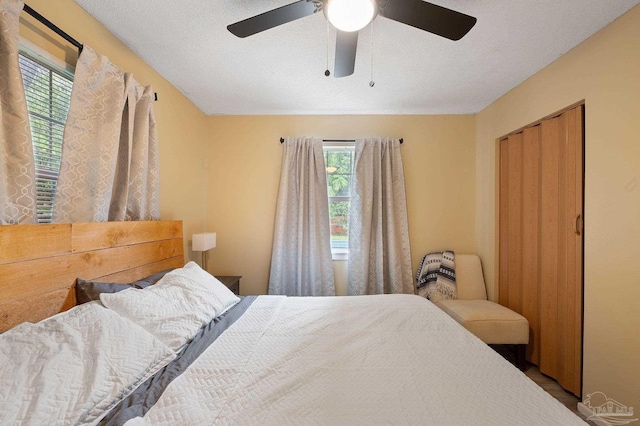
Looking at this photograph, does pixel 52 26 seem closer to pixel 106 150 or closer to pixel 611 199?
pixel 106 150

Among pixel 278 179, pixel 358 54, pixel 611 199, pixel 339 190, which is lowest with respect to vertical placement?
pixel 611 199

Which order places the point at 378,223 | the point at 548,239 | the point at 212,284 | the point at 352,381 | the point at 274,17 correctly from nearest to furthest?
the point at 352,381, the point at 274,17, the point at 212,284, the point at 548,239, the point at 378,223

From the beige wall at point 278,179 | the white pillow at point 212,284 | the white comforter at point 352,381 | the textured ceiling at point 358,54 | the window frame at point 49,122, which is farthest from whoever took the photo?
the beige wall at point 278,179

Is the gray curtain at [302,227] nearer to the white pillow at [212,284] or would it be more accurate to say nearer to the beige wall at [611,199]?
the white pillow at [212,284]

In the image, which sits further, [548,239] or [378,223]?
[378,223]

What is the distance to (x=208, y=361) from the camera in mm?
1112

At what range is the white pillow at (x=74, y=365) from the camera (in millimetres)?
700

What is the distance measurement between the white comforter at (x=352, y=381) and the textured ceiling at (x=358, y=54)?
6.01 feet

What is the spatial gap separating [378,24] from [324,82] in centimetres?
78

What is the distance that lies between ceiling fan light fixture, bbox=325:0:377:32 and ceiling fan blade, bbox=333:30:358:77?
182 mm

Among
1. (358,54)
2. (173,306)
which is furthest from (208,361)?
(358,54)

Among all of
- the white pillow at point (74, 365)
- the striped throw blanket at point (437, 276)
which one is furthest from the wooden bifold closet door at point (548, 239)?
the white pillow at point (74, 365)

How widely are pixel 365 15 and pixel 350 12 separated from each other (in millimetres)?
71

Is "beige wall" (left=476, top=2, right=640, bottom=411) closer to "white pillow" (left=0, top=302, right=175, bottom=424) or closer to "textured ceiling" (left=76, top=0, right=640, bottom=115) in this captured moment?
"textured ceiling" (left=76, top=0, right=640, bottom=115)
